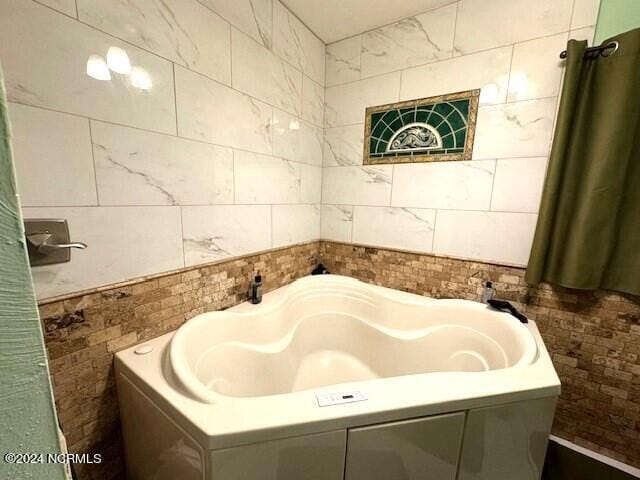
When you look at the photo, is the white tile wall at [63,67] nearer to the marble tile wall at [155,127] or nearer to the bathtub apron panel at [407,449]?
the marble tile wall at [155,127]

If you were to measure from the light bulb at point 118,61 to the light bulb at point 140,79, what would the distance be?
19 millimetres

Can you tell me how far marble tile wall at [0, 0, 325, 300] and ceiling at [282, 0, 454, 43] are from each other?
91mm

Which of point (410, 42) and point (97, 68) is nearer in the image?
point (97, 68)

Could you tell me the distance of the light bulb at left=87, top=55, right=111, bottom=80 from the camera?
0.88m

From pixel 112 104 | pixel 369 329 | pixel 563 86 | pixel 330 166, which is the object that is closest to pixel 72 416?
pixel 112 104

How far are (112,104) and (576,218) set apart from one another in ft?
6.76

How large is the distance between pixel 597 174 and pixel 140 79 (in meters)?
1.98

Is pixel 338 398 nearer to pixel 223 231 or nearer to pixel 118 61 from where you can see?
pixel 223 231

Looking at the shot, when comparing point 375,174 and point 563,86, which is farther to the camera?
point 375,174

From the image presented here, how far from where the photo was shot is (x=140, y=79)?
997 mm

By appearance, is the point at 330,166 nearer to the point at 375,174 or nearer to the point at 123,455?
the point at 375,174

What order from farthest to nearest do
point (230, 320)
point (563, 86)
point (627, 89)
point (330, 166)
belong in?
1. point (330, 166)
2. point (230, 320)
3. point (563, 86)
4. point (627, 89)

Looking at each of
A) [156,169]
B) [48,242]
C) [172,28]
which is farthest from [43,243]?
[172,28]

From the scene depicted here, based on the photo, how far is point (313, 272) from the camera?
212cm
